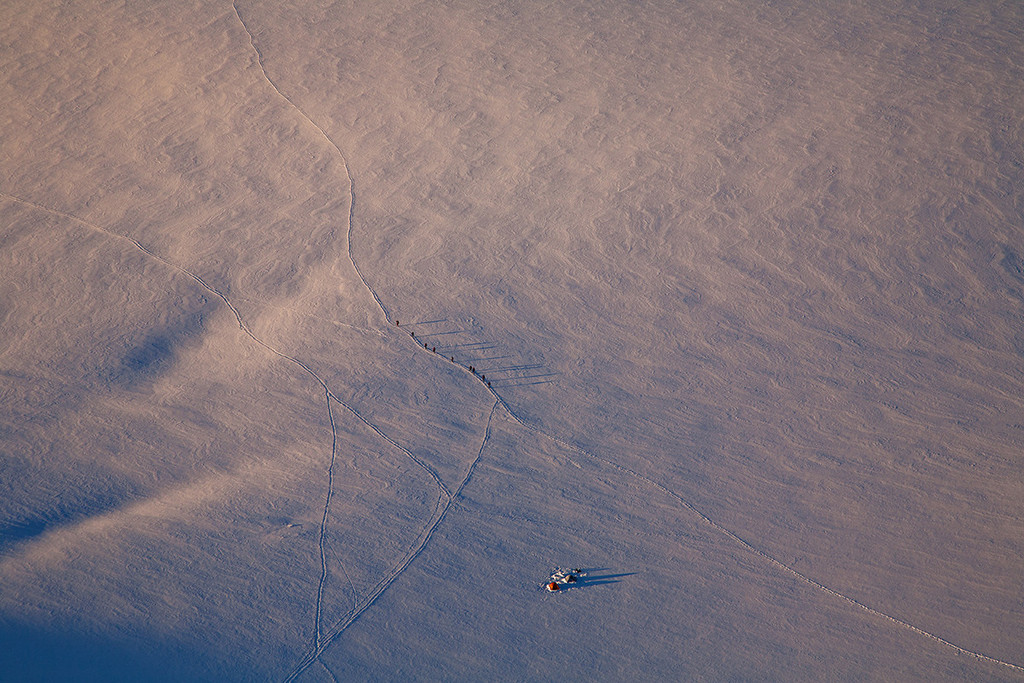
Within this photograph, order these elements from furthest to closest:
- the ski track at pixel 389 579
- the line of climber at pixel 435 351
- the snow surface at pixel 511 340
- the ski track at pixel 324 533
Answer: the line of climber at pixel 435 351 < the snow surface at pixel 511 340 < the ski track at pixel 324 533 < the ski track at pixel 389 579

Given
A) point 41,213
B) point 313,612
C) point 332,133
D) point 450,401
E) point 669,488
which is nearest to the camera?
point 313,612

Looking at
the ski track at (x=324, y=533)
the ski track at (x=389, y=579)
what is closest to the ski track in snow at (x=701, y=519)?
the ski track at (x=389, y=579)

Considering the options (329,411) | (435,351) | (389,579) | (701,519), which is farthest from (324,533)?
(701,519)

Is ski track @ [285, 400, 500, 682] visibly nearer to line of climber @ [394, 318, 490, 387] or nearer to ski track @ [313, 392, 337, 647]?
ski track @ [313, 392, 337, 647]

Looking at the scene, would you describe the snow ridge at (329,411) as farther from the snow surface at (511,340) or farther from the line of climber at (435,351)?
the line of climber at (435,351)

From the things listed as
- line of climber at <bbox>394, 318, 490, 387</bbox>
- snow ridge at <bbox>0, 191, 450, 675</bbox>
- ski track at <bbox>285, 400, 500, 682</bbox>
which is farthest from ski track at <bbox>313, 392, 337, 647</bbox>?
line of climber at <bbox>394, 318, 490, 387</bbox>

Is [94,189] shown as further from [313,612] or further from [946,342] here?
[946,342]

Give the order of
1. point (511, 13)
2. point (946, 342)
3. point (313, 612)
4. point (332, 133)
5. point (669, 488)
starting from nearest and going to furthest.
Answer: point (313, 612), point (669, 488), point (946, 342), point (332, 133), point (511, 13)

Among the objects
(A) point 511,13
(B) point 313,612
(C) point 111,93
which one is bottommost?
(B) point 313,612

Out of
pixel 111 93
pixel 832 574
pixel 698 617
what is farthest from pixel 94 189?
pixel 832 574
